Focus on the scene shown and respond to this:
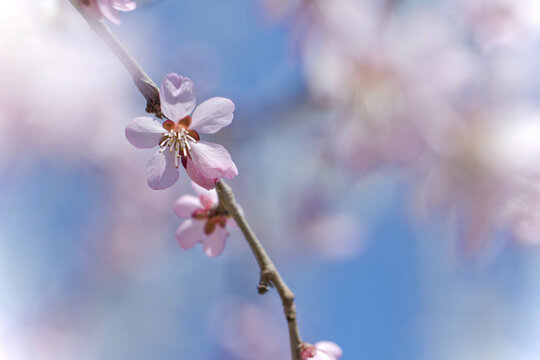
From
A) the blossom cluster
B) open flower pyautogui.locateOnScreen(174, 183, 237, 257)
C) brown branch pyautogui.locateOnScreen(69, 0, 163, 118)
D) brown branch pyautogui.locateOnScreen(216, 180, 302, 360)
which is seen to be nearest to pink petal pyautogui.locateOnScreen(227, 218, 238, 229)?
open flower pyautogui.locateOnScreen(174, 183, 237, 257)

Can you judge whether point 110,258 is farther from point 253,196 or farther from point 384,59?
point 384,59

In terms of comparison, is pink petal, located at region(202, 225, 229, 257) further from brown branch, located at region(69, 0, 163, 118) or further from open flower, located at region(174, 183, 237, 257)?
brown branch, located at region(69, 0, 163, 118)

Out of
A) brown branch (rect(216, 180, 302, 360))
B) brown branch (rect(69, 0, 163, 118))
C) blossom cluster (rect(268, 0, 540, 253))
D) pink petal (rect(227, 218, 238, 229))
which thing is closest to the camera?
brown branch (rect(69, 0, 163, 118))

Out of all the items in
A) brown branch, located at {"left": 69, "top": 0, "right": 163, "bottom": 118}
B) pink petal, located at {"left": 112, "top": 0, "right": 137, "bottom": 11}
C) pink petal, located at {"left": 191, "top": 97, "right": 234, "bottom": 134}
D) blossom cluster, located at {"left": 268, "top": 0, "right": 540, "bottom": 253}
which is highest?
blossom cluster, located at {"left": 268, "top": 0, "right": 540, "bottom": 253}

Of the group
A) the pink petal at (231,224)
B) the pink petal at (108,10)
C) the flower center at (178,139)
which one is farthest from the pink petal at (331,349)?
the pink petal at (108,10)

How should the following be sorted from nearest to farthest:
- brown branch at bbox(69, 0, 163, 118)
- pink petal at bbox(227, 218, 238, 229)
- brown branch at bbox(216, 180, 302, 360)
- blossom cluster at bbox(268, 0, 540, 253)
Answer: brown branch at bbox(69, 0, 163, 118), brown branch at bbox(216, 180, 302, 360), pink petal at bbox(227, 218, 238, 229), blossom cluster at bbox(268, 0, 540, 253)

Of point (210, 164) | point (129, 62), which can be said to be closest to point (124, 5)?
point (129, 62)
